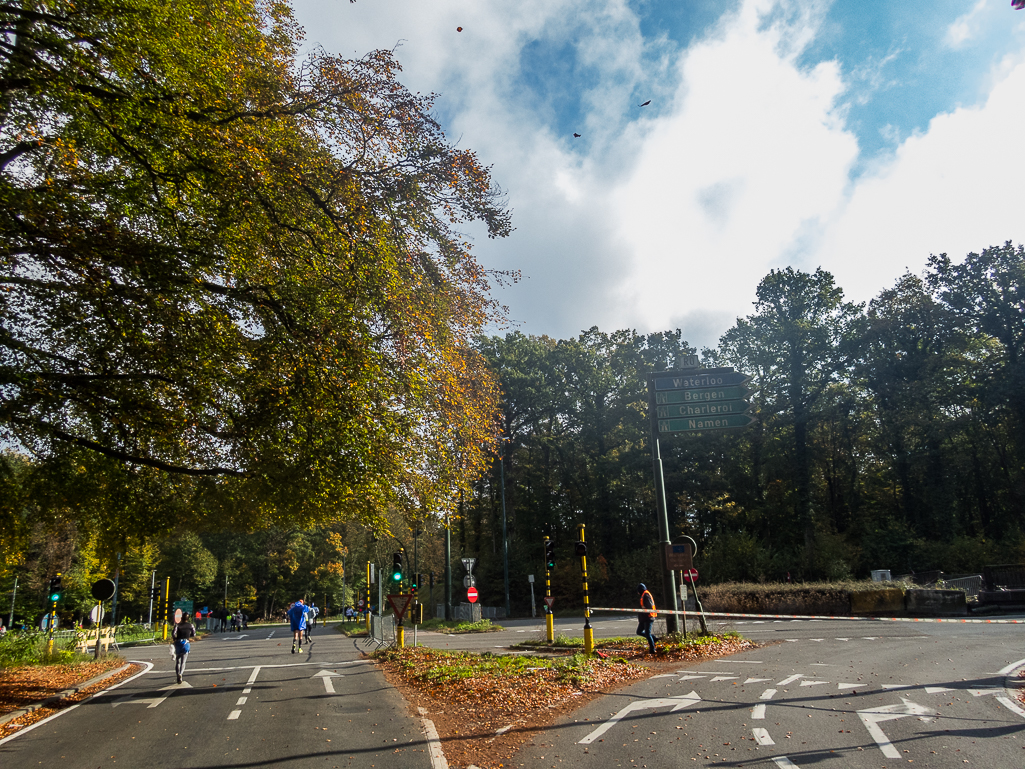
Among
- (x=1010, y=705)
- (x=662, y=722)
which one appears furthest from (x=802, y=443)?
(x=662, y=722)

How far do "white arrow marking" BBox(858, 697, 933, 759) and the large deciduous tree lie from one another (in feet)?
24.4

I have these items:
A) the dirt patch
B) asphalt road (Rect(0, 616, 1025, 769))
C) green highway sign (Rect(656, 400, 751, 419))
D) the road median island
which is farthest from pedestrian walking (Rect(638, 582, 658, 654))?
the dirt patch

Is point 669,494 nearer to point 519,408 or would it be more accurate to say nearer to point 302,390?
point 519,408

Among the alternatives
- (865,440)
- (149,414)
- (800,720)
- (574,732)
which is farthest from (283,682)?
(865,440)

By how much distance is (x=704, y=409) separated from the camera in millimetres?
15750

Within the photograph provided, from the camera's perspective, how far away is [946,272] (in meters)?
43.9

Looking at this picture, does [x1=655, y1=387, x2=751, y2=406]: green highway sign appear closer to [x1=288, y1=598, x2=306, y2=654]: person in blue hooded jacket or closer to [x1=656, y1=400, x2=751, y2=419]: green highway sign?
[x1=656, y1=400, x2=751, y2=419]: green highway sign

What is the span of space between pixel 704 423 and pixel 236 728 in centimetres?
1145

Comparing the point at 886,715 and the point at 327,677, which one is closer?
the point at 886,715

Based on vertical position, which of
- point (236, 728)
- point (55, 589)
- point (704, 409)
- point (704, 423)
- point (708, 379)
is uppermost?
point (708, 379)

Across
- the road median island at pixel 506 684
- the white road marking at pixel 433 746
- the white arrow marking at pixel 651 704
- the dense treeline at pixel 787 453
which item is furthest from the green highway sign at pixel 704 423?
the dense treeline at pixel 787 453

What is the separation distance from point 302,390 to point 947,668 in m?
12.0

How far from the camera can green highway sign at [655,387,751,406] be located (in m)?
15.6

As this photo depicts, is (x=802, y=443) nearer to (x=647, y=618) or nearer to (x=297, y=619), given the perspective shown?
(x=647, y=618)
